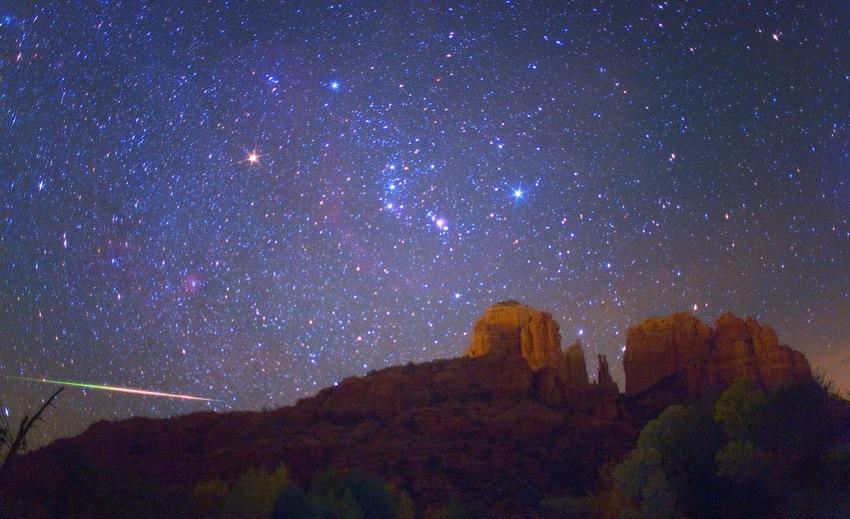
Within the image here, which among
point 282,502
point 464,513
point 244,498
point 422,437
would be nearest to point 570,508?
point 464,513

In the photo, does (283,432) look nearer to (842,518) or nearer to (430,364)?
(430,364)

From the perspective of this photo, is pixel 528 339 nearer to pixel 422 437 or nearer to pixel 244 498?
pixel 422 437

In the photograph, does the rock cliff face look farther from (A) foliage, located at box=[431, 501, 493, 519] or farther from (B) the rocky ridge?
(A) foliage, located at box=[431, 501, 493, 519]

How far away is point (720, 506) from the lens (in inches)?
1233

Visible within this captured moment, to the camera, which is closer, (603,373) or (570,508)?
(570,508)

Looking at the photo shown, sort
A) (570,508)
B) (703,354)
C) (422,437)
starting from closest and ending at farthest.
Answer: (570,508)
(422,437)
(703,354)

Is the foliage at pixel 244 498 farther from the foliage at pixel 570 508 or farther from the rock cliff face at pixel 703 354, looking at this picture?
the rock cliff face at pixel 703 354

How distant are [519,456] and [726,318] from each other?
4292 centimetres

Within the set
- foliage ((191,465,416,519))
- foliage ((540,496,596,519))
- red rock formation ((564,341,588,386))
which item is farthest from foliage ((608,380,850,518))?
red rock formation ((564,341,588,386))

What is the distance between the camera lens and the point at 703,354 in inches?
3497

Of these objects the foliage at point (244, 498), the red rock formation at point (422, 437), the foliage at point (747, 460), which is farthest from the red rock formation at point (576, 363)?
the foliage at point (244, 498)

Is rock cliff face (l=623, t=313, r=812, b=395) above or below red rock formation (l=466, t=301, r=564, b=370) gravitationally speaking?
below

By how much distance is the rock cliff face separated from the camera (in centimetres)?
8444

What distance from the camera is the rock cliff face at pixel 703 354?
84438mm
